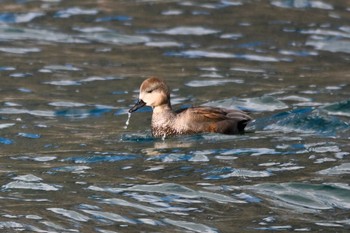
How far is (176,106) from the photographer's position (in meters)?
14.4

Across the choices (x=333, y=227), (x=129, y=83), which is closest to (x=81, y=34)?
(x=129, y=83)

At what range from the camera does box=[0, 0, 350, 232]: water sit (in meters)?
9.45

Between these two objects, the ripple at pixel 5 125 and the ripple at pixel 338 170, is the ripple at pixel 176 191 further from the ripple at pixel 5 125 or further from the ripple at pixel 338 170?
the ripple at pixel 5 125

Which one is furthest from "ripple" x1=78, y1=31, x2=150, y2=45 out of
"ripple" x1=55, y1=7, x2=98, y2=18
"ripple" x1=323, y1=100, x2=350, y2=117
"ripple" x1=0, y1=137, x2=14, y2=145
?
"ripple" x1=0, y1=137, x2=14, y2=145

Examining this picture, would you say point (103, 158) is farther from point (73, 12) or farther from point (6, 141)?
point (73, 12)

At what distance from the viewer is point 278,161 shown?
1120cm

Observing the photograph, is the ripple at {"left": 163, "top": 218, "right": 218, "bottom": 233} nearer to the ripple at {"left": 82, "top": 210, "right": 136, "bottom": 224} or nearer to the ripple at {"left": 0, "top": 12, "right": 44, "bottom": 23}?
the ripple at {"left": 82, "top": 210, "right": 136, "bottom": 224}

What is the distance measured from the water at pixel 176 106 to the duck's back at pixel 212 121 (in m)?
0.12

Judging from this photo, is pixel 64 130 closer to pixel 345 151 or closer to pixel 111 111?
pixel 111 111

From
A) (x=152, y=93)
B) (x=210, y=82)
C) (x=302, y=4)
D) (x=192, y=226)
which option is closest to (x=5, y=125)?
(x=152, y=93)

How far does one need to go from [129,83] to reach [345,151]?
15.8 feet

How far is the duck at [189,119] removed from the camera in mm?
12484

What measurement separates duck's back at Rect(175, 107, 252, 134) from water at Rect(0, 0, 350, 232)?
12cm

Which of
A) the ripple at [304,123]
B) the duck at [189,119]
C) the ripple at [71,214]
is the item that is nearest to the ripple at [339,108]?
the ripple at [304,123]
